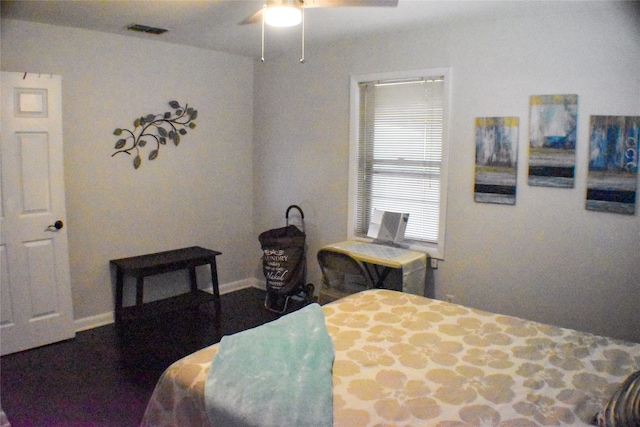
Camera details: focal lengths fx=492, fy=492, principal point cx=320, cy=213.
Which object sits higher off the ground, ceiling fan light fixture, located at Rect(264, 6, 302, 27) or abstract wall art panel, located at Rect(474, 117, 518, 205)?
ceiling fan light fixture, located at Rect(264, 6, 302, 27)

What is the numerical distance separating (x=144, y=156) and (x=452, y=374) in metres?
3.35

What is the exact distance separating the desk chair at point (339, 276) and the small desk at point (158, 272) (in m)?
1.08

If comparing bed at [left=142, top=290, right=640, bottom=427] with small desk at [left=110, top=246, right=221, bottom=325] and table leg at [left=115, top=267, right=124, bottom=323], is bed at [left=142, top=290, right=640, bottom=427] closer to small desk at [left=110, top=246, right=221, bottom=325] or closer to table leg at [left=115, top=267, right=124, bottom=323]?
small desk at [left=110, top=246, right=221, bottom=325]

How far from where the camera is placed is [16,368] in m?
3.33

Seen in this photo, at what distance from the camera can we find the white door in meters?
3.43

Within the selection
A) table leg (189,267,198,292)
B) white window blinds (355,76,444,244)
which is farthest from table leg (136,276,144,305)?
white window blinds (355,76,444,244)

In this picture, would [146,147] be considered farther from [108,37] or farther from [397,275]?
[397,275]

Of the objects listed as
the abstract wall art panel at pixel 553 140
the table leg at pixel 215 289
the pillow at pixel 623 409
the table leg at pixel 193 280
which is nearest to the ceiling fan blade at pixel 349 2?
the abstract wall art panel at pixel 553 140

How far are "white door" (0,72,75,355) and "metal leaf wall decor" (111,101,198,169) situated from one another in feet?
2.11

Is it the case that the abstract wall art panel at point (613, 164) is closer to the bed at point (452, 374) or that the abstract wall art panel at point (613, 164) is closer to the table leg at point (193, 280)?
the bed at point (452, 374)

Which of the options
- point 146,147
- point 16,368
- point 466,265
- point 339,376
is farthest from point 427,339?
point 146,147

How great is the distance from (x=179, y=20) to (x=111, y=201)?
5.30 ft

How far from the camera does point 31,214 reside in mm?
3566

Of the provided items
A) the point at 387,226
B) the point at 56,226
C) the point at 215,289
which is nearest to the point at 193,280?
the point at 215,289
